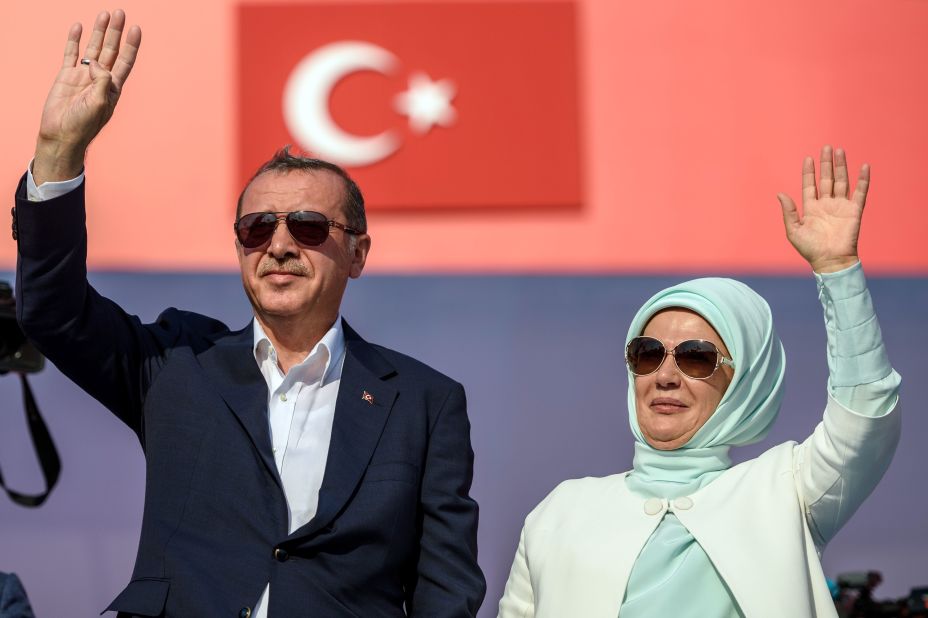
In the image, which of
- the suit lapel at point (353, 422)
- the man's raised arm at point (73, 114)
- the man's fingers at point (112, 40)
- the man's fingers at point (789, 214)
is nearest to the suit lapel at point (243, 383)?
the suit lapel at point (353, 422)

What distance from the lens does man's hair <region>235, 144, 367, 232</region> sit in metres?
2.89

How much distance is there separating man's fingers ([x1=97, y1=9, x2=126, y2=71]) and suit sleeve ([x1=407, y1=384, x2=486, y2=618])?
99 centimetres

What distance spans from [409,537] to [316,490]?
21 centimetres

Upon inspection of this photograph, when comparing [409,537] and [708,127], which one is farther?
[708,127]

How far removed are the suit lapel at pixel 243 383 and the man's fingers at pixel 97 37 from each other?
637 mm

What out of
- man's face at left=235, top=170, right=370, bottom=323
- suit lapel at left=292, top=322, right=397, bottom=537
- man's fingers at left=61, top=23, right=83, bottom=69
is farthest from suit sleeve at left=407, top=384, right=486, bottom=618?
man's fingers at left=61, top=23, right=83, bottom=69

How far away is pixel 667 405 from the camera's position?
9.05ft

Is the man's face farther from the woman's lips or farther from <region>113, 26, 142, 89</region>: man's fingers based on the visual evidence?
the woman's lips

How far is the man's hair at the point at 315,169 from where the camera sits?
289 cm

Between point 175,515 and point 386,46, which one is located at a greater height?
point 386,46

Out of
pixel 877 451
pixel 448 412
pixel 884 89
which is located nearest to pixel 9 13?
pixel 448 412

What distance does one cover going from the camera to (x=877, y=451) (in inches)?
97.2

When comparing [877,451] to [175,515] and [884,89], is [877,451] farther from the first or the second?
[884,89]

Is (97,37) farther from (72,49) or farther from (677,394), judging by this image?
(677,394)
